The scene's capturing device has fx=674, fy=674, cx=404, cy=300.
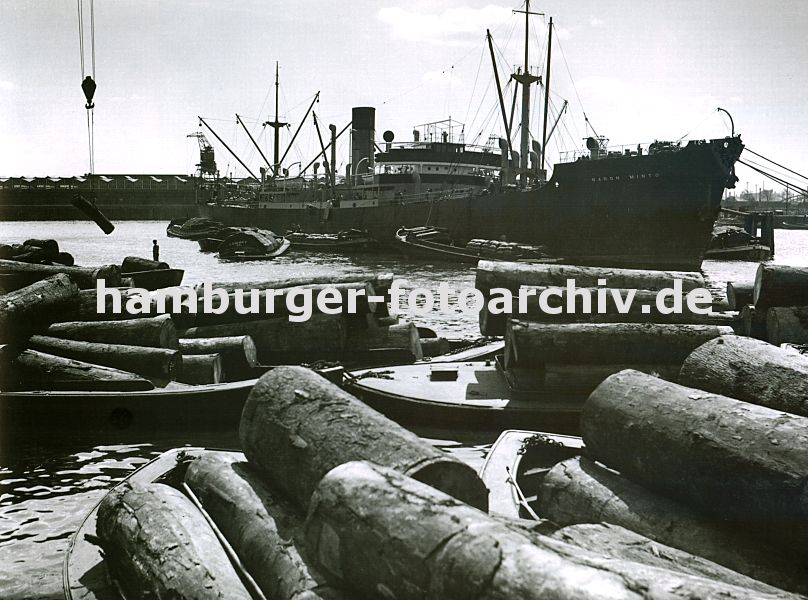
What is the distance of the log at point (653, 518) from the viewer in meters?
3.84

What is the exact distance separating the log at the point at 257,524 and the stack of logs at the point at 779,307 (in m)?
6.82

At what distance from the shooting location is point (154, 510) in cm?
462

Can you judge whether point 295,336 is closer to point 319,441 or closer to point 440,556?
point 319,441

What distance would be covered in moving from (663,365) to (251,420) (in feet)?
17.7

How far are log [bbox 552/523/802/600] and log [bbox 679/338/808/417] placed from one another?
171cm

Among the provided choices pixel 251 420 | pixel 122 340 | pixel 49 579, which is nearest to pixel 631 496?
pixel 251 420

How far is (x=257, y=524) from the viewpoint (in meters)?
4.29

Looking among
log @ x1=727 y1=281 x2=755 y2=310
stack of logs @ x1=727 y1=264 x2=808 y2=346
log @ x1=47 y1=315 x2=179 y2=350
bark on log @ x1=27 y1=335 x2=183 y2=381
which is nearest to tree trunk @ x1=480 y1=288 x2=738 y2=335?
stack of logs @ x1=727 y1=264 x2=808 y2=346

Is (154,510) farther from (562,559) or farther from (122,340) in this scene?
(122,340)

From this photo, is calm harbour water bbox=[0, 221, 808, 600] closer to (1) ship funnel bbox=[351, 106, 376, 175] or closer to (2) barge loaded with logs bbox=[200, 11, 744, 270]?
(2) barge loaded with logs bbox=[200, 11, 744, 270]

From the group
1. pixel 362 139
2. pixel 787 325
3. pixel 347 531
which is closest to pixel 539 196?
pixel 362 139

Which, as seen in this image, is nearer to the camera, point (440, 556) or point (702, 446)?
point (440, 556)

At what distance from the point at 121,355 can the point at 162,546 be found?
603cm

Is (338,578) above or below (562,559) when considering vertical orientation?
below
